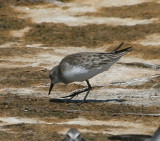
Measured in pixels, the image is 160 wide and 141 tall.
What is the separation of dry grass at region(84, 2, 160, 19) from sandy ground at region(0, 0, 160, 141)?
2.96 ft

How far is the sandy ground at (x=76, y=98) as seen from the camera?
24.7 m

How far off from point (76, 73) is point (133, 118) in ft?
10.3

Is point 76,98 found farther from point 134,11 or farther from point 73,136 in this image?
point 134,11

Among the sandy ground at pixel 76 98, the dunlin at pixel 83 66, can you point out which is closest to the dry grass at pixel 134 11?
the sandy ground at pixel 76 98

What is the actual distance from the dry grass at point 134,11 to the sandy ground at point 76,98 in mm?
903

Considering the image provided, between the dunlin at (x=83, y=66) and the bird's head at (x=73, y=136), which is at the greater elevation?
the bird's head at (x=73, y=136)

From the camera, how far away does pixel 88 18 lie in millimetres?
54375

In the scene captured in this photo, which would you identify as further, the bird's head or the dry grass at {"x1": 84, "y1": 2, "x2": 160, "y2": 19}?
the dry grass at {"x1": 84, "y1": 2, "x2": 160, "y2": 19}

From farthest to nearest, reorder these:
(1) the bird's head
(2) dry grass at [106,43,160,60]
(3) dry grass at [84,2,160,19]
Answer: (3) dry grass at [84,2,160,19] → (2) dry grass at [106,43,160,60] → (1) the bird's head

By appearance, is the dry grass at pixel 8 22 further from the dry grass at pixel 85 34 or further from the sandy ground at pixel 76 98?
the dry grass at pixel 85 34

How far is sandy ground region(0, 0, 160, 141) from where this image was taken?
24688 mm

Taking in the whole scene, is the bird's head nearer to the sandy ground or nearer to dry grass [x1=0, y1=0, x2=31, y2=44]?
the sandy ground

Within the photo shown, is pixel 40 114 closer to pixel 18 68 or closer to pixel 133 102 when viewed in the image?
pixel 133 102

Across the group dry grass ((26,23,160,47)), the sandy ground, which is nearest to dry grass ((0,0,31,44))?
the sandy ground
